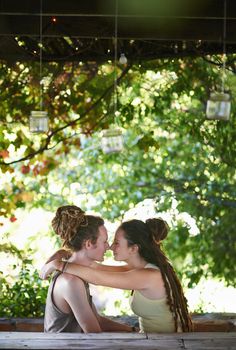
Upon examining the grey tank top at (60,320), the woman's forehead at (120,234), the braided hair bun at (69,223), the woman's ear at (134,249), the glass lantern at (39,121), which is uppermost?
the glass lantern at (39,121)

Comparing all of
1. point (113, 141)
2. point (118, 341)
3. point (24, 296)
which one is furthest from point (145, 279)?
point (24, 296)

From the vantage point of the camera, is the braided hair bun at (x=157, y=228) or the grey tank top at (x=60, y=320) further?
the braided hair bun at (x=157, y=228)

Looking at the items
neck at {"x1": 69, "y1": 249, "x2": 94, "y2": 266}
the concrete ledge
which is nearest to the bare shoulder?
neck at {"x1": 69, "y1": 249, "x2": 94, "y2": 266}

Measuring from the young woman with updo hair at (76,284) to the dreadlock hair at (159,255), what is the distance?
18 cm

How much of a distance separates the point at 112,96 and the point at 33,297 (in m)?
2.25

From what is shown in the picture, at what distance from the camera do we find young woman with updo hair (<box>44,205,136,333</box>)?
4449mm

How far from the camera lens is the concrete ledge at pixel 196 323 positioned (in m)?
5.60

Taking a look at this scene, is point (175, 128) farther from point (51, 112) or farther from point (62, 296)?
point (62, 296)

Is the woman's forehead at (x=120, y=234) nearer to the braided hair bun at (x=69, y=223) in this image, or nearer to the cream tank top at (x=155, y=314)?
the braided hair bun at (x=69, y=223)

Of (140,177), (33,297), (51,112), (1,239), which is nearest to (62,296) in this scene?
(33,297)

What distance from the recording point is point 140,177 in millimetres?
10039

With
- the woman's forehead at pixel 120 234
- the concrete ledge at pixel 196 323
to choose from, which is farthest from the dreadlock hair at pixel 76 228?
the concrete ledge at pixel 196 323

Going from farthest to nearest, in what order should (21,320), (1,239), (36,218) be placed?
(36,218) → (1,239) → (21,320)

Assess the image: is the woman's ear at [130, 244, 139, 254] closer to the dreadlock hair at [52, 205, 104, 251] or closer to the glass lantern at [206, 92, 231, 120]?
the dreadlock hair at [52, 205, 104, 251]
